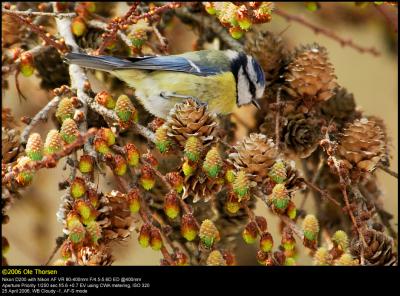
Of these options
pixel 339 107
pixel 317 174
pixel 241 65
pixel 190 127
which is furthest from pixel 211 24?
pixel 190 127

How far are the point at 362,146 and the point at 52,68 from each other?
985mm

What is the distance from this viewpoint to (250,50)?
6.39ft

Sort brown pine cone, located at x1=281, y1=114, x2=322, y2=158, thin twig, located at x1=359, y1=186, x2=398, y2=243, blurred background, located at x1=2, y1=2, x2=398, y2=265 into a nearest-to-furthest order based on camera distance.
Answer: brown pine cone, located at x1=281, y1=114, x2=322, y2=158, thin twig, located at x1=359, y1=186, x2=398, y2=243, blurred background, located at x1=2, y1=2, x2=398, y2=265

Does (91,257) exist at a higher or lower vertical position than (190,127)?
lower

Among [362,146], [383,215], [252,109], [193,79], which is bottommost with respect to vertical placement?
[383,215]

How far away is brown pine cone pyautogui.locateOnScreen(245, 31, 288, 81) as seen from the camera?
191 centimetres

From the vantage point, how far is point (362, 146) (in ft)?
5.28

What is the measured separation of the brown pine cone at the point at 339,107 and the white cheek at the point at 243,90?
212 millimetres

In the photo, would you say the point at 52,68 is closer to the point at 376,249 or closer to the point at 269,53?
the point at 269,53

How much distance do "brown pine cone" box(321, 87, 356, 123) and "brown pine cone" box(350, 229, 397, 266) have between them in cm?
56

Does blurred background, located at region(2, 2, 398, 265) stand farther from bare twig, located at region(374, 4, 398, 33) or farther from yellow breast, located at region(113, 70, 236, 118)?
bare twig, located at region(374, 4, 398, 33)

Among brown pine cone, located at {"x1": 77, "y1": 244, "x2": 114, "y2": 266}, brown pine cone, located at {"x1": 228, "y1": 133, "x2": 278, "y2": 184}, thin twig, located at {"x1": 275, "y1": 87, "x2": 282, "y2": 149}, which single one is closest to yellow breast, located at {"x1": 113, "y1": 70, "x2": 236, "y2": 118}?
thin twig, located at {"x1": 275, "y1": 87, "x2": 282, "y2": 149}
